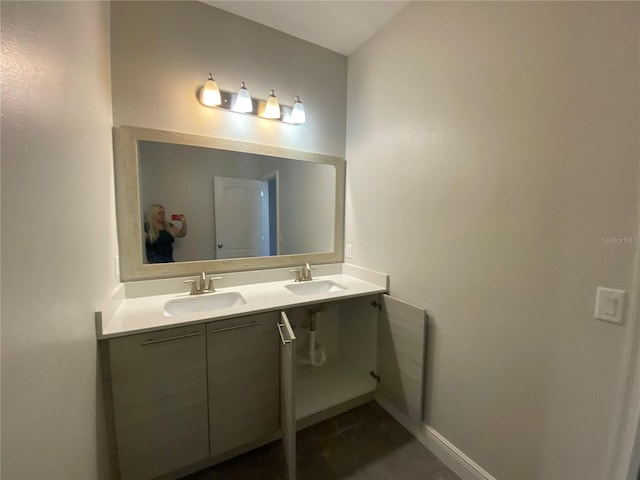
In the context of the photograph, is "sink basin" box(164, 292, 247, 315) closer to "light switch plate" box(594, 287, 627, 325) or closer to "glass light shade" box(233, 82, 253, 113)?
"glass light shade" box(233, 82, 253, 113)

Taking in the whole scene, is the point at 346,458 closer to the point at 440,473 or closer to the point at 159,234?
the point at 440,473

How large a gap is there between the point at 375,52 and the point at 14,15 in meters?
1.94

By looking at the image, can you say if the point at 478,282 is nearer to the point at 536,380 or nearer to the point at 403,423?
the point at 536,380

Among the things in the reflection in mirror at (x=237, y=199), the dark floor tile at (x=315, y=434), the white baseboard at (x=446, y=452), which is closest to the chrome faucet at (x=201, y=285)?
the reflection in mirror at (x=237, y=199)

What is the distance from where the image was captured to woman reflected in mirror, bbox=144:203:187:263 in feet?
5.37

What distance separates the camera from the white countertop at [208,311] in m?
1.19

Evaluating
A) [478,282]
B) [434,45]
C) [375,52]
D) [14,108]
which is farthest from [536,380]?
[375,52]

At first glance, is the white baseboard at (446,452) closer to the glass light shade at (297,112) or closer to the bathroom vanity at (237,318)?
the bathroom vanity at (237,318)

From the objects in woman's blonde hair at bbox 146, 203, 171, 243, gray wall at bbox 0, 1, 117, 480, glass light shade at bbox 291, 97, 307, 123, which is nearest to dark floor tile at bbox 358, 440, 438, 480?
gray wall at bbox 0, 1, 117, 480

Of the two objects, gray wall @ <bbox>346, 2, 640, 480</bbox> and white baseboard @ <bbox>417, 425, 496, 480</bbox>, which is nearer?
gray wall @ <bbox>346, 2, 640, 480</bbox>

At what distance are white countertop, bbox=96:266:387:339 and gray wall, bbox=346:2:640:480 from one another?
1.29ft

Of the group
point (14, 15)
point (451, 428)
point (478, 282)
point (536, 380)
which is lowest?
point (451, 428)

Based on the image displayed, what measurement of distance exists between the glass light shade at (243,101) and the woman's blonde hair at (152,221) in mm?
849

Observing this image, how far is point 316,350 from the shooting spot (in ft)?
7.23
